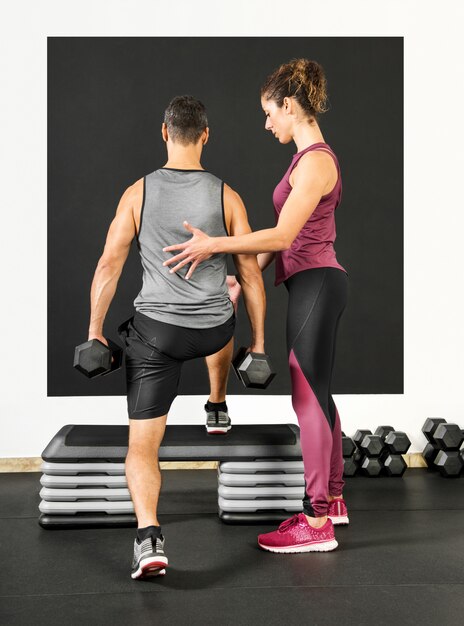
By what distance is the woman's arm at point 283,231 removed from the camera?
2062 millimetres

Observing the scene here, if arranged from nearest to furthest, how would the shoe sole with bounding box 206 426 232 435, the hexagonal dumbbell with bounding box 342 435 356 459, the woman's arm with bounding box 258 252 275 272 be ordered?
the woman's arm with bounding box 258 252 275 272 < the shoe sole with bounding box 206 426 232 435 < the hexagonal dumbbell with bounding box 342 435 356 459

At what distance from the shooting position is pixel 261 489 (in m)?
2.59

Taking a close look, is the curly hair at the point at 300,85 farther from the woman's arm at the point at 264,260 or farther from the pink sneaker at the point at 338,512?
the pink sneaker at the point at 338,512

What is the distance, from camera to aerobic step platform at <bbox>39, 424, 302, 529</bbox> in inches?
100

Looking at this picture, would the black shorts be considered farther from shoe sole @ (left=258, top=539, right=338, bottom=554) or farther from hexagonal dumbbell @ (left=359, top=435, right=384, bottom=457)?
hexagonal dumbbell @ (left=359, top=435, right=384, bottom=457)

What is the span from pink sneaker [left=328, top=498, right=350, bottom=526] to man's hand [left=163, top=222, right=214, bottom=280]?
100cm

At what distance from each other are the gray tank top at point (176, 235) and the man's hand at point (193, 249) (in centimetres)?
5

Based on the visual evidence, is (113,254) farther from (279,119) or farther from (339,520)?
(339,520)

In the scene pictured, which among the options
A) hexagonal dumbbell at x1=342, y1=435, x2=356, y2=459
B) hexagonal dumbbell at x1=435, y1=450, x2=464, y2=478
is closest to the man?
hexagonal dumbbell at x1=342, y1=435, x2=356, y2=459

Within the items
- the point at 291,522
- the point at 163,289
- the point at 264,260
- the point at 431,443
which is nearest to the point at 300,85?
the point at 264,260

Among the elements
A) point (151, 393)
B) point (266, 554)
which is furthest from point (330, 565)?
point (151, 393)

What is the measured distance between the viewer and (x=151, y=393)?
6.84ft

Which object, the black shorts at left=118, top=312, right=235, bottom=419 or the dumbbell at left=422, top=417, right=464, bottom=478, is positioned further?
the dumbbell at left=422, top=417, right=464, bottom=478

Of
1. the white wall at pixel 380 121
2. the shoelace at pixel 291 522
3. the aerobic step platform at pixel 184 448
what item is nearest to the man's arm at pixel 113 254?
the aerobic step platform at pixel 184 448
